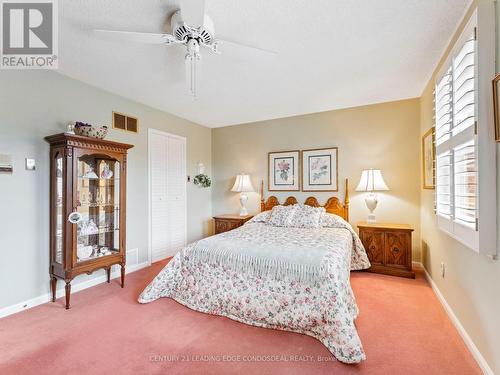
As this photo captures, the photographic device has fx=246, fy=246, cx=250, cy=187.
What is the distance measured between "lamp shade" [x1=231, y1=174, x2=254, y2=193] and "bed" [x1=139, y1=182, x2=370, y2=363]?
1771 mm

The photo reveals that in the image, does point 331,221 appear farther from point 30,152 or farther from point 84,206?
point 30,152

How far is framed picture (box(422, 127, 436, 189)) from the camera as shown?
2.82 m

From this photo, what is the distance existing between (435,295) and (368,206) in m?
1.35

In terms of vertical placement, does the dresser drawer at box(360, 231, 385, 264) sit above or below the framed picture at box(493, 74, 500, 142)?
below

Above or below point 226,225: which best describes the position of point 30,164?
above

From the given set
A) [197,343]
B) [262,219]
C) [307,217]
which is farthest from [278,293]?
[262,219]

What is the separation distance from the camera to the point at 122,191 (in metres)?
3.01

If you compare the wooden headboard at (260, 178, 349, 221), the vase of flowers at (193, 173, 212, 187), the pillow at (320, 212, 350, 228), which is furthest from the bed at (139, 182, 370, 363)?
the vase of flowers at (193, 173, 212, 187)

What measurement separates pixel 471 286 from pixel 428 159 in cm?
173

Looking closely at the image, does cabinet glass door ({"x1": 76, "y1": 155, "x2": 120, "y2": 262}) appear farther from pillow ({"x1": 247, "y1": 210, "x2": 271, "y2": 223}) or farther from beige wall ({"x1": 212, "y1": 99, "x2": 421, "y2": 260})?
beige wall ({"x1": 212, "y1": 99, "x2": 421, "y2": 260})

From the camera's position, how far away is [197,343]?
6.23 ft

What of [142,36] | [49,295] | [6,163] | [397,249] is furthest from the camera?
[397,249]

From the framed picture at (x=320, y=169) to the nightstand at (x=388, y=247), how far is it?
2.97 feet

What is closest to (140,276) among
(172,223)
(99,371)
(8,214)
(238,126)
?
(172,223)
